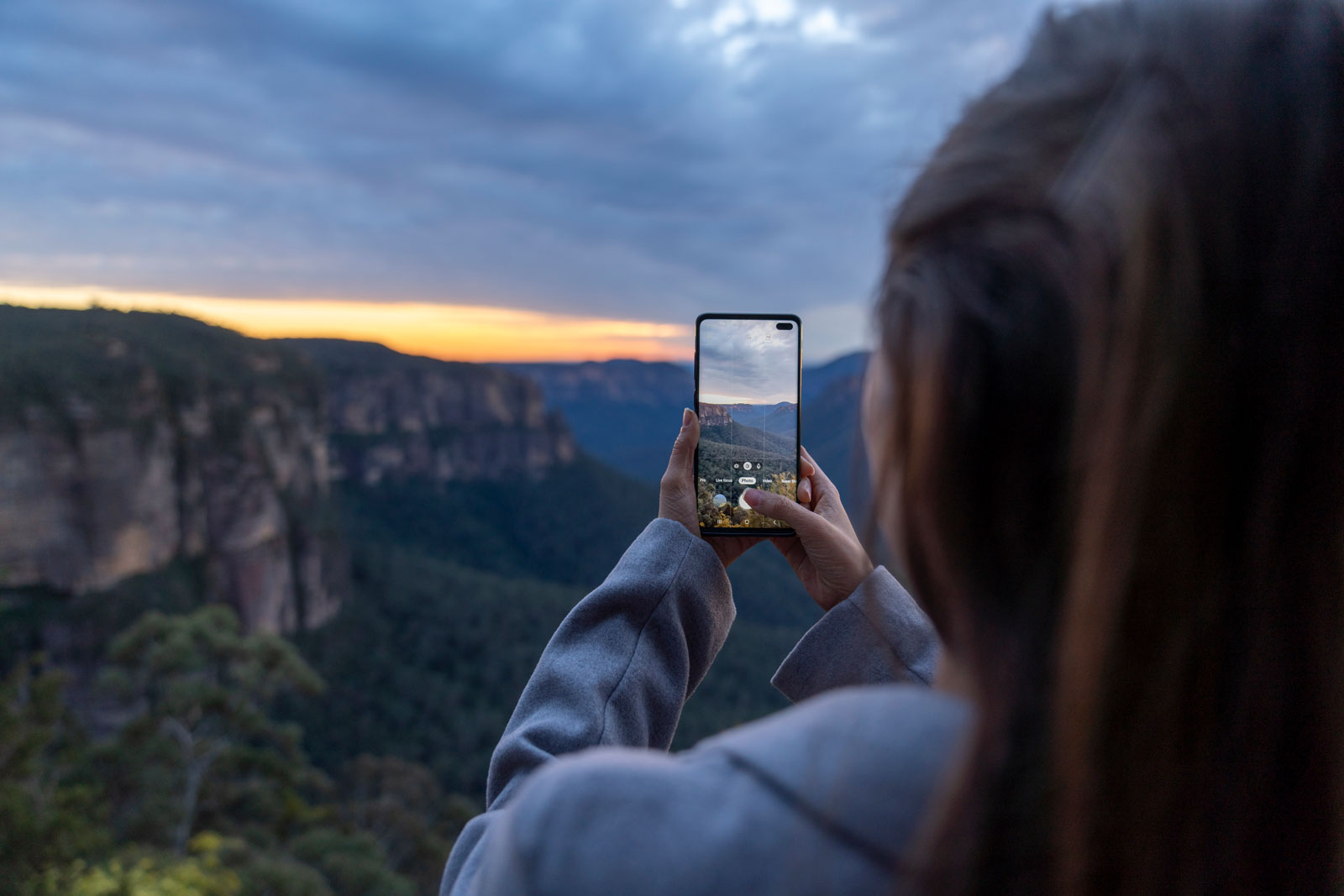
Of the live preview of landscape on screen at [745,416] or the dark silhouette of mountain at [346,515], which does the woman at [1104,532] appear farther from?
the dark silhouette of mountain at [346,515]

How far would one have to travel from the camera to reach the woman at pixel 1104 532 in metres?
0.41

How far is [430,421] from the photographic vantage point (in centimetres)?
4512

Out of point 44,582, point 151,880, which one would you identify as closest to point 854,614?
point 151,880

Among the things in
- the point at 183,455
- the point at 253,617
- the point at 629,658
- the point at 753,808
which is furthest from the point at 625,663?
the point at 253,617

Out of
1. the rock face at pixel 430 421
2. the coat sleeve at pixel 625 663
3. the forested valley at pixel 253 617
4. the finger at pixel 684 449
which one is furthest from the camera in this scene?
the rock face at pixel 430 421

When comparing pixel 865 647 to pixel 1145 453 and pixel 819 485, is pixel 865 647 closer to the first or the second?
pixel 819 485

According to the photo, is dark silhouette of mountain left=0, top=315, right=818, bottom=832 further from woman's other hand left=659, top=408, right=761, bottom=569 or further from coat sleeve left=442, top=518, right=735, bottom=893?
coat sleeve left=442, top=518, right=735, bottom=893

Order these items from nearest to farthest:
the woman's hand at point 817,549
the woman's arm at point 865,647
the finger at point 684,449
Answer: the woman's arm at point 865,647 → the woman's hand at point 817,549 → the finger at point 684,449

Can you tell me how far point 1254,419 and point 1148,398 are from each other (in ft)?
0.23

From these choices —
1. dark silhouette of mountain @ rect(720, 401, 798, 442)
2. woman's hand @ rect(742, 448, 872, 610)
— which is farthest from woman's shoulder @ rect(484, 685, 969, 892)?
dark silhouette of mountain @ rect(720, 401, 798, 442)

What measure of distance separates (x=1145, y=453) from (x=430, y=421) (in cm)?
4704

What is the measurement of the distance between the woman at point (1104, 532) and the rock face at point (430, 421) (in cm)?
4341

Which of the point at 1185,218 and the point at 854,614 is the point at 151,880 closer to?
the point at 854,614

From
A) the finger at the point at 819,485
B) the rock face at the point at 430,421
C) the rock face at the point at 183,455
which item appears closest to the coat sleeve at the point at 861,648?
the finger at the point at 819,485
